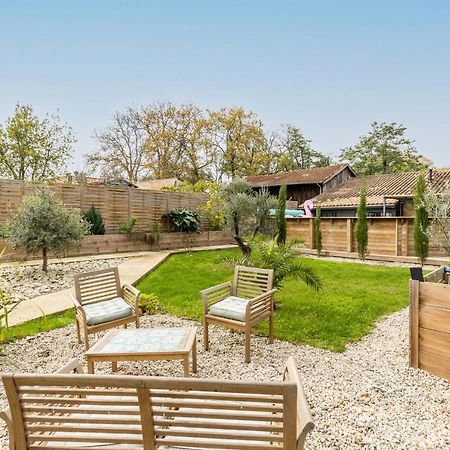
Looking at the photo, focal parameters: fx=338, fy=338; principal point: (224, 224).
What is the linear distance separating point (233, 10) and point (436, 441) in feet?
35.2

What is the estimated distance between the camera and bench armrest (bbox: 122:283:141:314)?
4.41 metres

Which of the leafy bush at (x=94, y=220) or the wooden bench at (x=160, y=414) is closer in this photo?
the wooden bench at (x=160, y=414)

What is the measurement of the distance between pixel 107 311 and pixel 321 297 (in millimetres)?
4097

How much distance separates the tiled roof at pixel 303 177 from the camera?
25.2m

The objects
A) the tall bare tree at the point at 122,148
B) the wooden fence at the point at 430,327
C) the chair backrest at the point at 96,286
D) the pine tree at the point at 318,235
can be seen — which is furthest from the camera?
the tall bare tree at the point at 122,148

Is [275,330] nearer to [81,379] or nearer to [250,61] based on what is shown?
[81,379]

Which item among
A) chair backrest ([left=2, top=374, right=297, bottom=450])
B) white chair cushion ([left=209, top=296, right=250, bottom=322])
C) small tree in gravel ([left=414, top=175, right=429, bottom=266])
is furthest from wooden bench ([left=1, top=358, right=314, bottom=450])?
small tree in gravel ([left=414, top=175, right=429, bottom=266])

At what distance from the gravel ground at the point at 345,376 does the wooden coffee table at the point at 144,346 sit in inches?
19.9

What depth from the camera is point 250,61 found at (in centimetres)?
1423

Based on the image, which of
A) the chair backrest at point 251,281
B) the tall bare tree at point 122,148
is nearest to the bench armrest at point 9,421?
the chair backrest at point 251,281

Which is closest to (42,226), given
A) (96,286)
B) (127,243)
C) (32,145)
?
(96,286)

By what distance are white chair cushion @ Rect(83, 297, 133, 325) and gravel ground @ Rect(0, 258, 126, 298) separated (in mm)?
2863

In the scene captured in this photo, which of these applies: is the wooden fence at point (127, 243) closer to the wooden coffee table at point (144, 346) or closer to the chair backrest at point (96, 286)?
the chair backrest at point (96, 286)

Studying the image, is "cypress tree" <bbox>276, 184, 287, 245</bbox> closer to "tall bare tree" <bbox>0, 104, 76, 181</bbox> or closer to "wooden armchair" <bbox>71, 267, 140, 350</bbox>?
"wooden armchair" <bbox>71, 267, 140, 350</bbox>
